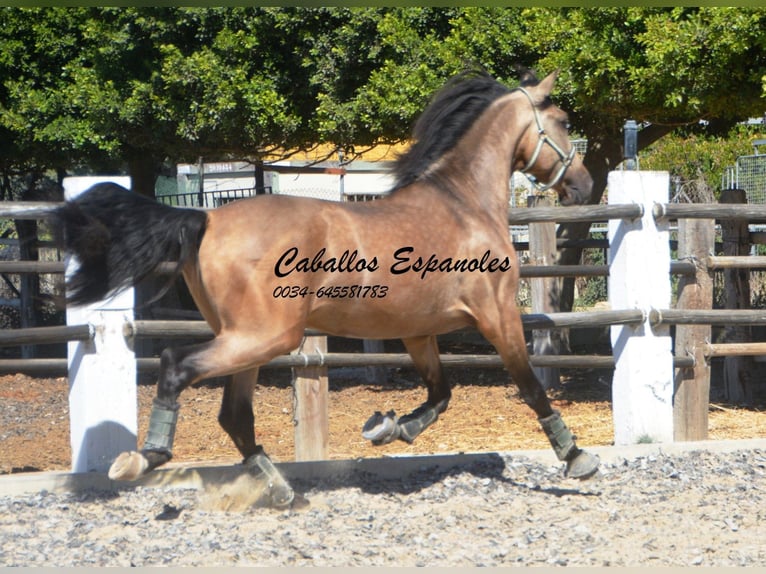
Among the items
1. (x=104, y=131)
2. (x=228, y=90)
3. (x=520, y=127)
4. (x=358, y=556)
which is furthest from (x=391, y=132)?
(x=358, y=556)

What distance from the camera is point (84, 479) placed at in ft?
14.8

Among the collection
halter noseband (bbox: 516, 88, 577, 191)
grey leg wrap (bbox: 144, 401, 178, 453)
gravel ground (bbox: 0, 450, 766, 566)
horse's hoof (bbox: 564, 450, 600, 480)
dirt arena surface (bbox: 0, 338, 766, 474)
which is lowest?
dirt arena surface (bbox: 0, 338, 766, 474)

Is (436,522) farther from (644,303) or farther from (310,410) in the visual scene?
(644,303)

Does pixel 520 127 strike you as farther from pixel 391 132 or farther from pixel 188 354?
pixel 391 132

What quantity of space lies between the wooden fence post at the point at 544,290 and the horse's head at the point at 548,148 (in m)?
3.13

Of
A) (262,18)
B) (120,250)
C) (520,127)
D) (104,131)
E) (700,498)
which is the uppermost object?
(262,18)

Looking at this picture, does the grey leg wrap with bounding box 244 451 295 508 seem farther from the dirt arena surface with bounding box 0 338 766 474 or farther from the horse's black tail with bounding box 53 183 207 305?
the dirt arena surface with bounding box 0 338 766 474

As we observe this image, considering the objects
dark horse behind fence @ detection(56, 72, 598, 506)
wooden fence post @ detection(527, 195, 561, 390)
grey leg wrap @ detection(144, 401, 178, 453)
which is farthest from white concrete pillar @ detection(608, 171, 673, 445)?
grey leg wrap @ detection(144, 401, 178, 453)

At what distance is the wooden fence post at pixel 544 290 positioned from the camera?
27.5 feet

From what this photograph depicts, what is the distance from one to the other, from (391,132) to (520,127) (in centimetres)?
375

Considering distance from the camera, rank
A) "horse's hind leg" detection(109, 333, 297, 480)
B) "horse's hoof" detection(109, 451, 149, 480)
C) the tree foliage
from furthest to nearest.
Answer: the tree foliage → "horse's hind leg" detection(109, 333, 297, 480) → "horse's hoof" detection(109, 451, 149, 480)

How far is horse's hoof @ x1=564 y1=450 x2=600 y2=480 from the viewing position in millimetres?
4676

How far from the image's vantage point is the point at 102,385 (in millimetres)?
4652

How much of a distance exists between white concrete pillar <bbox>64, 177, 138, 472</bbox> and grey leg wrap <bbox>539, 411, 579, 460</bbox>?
2109 mm
